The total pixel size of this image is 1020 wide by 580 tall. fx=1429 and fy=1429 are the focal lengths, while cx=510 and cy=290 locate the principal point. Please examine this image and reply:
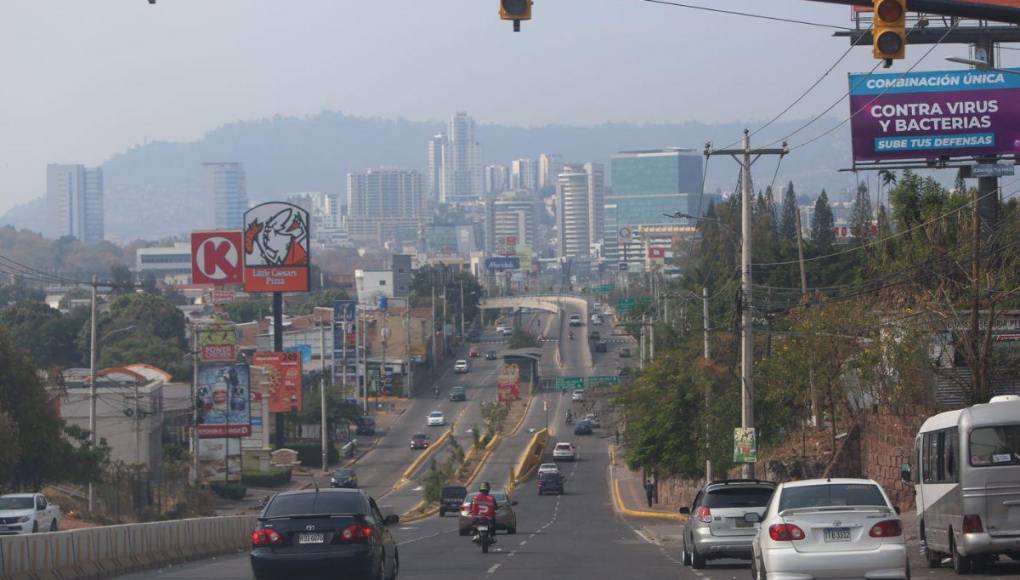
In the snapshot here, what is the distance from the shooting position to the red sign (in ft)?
350

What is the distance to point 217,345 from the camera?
84.4 m

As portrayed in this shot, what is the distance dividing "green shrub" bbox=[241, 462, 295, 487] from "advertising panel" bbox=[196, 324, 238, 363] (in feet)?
23.3

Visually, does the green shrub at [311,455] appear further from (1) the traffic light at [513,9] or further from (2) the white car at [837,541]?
(1) the traffic light at [513,9]

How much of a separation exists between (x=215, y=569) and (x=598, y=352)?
12412cm

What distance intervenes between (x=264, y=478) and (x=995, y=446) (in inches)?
2697

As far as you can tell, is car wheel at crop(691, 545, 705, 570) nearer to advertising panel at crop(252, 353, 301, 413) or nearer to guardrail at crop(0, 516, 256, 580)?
guardrail at crop(0, 516, 256, 580)

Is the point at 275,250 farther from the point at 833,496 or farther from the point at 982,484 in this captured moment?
the point at 833,496

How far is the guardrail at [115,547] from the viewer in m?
21.6

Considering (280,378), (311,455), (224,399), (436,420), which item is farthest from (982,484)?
(436,420)

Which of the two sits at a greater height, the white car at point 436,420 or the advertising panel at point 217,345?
the advertising panel at point 217,345

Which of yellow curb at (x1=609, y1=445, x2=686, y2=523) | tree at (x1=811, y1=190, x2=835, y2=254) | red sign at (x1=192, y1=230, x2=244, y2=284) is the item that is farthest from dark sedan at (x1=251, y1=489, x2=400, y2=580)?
tree at (x1=811, y1=190, x2=835, y2=254)

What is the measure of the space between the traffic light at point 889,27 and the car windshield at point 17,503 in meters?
27.1

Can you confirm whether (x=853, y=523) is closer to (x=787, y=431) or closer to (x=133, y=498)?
(x=787, y=431)

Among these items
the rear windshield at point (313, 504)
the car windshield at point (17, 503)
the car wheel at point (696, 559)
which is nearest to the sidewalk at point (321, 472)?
the car windshield at point (17, 503)
